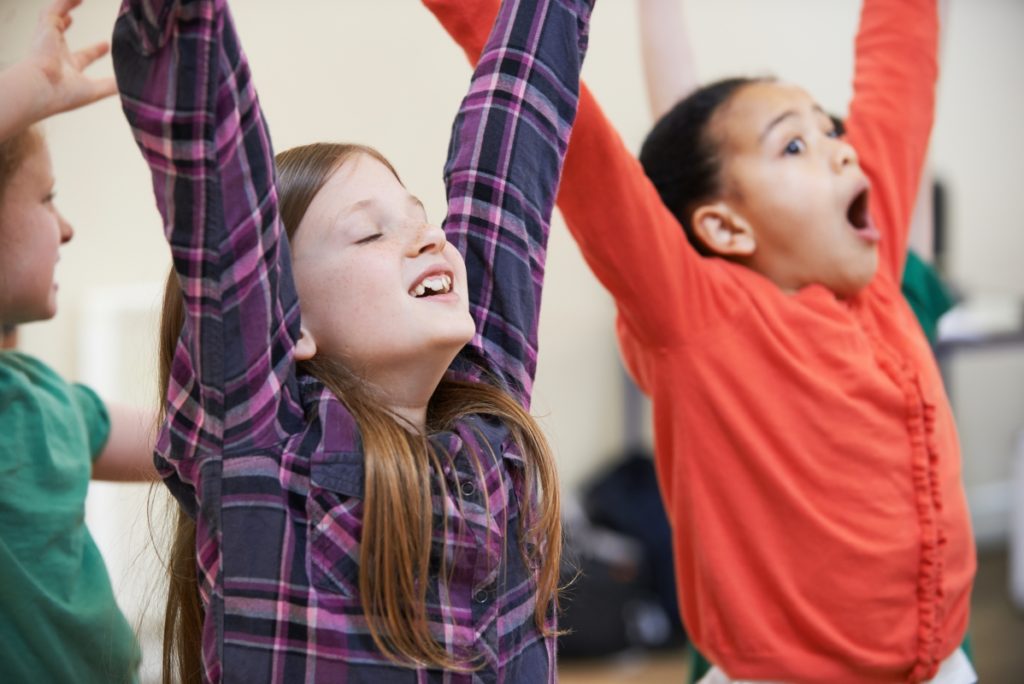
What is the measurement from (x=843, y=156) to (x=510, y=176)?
0.40m

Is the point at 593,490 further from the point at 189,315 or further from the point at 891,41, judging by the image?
the point at 189,315

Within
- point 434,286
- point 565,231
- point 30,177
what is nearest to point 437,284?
point 434,286

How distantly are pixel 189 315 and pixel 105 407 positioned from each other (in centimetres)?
36

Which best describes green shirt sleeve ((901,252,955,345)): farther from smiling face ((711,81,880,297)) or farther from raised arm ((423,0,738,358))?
raised arm ((423,0,738,358))

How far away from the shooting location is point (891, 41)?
3.80ft

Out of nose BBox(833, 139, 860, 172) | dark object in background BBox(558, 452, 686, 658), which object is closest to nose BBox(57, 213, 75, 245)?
nose BBox(833, 139, 860, 172)

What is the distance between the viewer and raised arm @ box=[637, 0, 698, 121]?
117cm

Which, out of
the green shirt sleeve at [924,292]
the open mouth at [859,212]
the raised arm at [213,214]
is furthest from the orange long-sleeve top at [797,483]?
the raised arm at [213,214]

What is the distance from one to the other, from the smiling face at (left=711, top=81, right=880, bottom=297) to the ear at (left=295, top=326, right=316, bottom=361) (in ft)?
1.62

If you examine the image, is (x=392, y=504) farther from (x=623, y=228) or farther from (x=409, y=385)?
(x=623, y=228)

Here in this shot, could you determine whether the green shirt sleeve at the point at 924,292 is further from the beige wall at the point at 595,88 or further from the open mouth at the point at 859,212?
the beige wall at the point at 595,88

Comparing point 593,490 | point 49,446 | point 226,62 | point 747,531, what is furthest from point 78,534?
point 593,490

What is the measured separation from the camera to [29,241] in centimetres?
82

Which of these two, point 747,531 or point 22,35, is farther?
point 747,531
